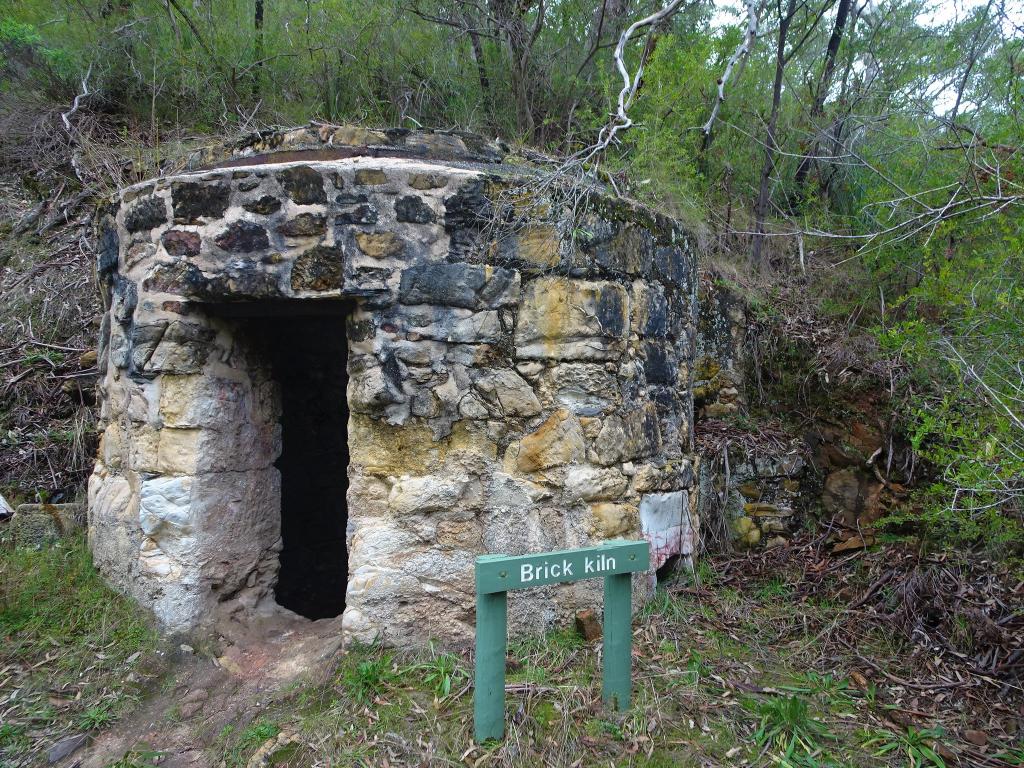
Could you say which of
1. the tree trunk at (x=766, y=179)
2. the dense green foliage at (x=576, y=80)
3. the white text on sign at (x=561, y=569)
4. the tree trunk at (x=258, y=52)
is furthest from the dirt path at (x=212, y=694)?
the tree trunk at (x=258, y=52)

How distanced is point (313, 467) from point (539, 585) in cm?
303

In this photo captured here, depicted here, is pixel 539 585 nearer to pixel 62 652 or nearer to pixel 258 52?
pixel 62 652

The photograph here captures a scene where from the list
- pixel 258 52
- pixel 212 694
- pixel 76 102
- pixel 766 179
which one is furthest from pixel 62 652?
pixel 766 179

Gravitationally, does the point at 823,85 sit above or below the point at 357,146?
above

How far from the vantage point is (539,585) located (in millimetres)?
2578

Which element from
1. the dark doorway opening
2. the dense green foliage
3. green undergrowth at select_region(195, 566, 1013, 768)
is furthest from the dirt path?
the dense green foliage

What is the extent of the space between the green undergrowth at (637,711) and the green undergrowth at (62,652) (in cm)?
65

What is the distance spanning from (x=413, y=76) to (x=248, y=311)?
14.5ft

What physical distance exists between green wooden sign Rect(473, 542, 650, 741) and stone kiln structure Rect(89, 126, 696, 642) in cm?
57

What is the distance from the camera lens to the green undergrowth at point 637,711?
256 cm

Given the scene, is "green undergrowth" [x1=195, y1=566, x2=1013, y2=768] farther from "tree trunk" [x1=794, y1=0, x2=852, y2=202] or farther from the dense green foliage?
"tree trunk" [x1=794, y1=0, x2=852, y2=202]

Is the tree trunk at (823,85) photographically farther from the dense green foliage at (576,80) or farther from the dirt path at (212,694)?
the dirt path at (212,694)

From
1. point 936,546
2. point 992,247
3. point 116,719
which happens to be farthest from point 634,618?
point 992,247

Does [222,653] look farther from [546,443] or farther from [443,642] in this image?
[546,443]
